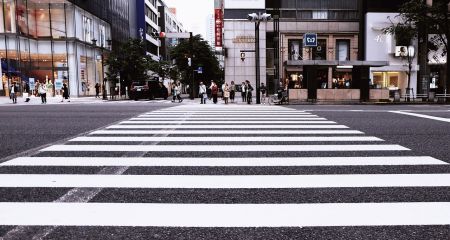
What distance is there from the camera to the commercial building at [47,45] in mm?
36656

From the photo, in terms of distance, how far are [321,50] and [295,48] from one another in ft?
9.55

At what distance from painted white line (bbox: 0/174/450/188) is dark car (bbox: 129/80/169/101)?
32612mm

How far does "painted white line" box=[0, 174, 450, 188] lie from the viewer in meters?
4.49

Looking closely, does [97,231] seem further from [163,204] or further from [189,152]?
[189,152]

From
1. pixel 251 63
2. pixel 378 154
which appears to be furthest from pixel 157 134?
pixel 251 63

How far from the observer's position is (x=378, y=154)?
21.1 ft

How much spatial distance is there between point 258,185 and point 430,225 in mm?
1874

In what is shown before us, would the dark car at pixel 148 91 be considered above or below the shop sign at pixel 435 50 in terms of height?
below

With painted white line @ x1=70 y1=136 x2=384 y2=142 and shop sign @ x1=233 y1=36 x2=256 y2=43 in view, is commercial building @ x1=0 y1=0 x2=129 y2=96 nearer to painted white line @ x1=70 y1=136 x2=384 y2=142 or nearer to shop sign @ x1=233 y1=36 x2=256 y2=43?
shop sign @ x1=233 y1=36 x2=256 y2=43

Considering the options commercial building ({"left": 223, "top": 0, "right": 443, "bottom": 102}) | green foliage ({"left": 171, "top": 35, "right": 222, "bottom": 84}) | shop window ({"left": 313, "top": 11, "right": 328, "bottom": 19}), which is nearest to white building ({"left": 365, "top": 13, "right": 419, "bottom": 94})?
commercial building ({"left": 223, "top": 0, "right": 443, "bottom": 102})

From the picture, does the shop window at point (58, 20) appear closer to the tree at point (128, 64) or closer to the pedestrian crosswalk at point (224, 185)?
the tree at point (128, 64)

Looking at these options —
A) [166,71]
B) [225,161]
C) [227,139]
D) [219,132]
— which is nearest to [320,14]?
[166,71]

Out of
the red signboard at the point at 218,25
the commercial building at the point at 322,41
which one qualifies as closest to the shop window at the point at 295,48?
the commercial building at the point at 322,41

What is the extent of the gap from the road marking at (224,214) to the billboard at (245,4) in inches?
1593
